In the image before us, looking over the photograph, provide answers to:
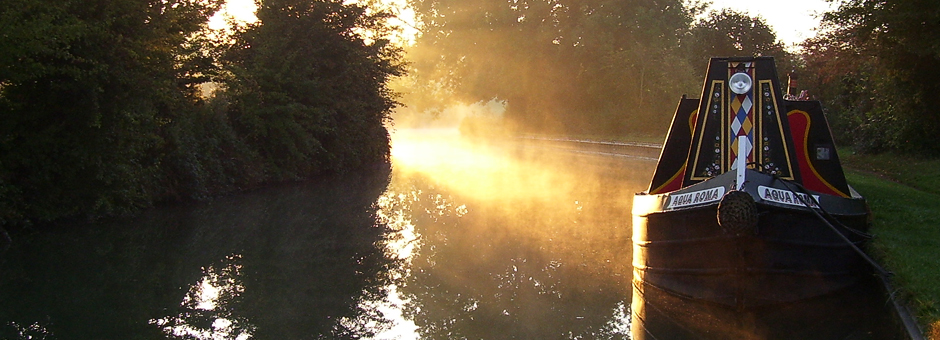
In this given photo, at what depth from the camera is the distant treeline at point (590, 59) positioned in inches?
1550

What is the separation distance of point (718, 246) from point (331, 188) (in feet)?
47.9

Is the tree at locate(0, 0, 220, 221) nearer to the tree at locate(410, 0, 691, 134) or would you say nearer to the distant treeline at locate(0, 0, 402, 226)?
the distant treeline at locate(0, 0, 402, 226)

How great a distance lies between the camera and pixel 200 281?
9.19 metres

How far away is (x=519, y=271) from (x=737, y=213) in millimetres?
3253

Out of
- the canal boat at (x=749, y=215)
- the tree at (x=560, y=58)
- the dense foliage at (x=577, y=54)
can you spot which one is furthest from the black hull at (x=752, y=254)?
the tree at (x=560, y=58)

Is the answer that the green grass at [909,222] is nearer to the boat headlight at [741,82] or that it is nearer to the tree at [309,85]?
the boat headlight at [741,82]

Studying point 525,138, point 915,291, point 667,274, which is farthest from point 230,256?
point 525,138

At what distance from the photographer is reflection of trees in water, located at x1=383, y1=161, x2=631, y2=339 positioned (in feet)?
24.1

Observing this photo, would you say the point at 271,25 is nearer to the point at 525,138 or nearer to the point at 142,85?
the point at 142,85

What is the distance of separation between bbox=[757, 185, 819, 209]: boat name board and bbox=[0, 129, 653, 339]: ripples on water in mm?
1757

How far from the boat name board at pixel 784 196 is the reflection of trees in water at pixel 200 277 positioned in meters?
3.83

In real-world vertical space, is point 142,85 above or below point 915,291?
above

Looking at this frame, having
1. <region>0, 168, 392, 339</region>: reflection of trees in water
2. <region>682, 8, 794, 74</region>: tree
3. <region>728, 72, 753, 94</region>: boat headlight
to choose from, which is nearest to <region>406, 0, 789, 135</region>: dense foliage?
<region>682, 8, 794, 74</region>: tree

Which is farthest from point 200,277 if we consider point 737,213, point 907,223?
point 907,223
